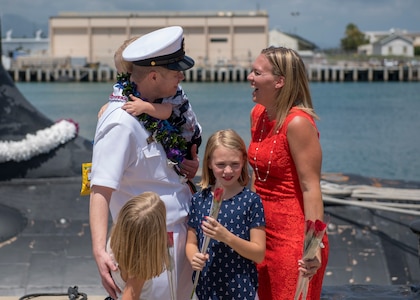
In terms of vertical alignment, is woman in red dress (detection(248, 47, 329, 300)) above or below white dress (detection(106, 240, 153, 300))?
above

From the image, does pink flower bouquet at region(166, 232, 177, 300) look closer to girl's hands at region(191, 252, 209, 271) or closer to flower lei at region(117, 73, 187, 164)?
girl's hands at region(191, 252, 209, 271)

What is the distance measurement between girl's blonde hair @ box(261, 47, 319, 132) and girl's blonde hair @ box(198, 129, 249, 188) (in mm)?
221

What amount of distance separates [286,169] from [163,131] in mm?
648

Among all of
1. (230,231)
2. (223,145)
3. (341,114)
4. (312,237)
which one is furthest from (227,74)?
(312,237)

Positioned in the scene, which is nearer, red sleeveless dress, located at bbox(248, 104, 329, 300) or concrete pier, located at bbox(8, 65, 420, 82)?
red sleeveless dress, located at bbox(248, 104, 329, 300)

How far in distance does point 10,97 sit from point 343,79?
82925 millimetres

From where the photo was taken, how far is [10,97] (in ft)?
29.8

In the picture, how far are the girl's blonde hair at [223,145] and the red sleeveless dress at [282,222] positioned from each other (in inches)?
5.2

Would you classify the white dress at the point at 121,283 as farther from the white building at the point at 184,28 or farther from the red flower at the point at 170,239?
the white building at the point at 184,28

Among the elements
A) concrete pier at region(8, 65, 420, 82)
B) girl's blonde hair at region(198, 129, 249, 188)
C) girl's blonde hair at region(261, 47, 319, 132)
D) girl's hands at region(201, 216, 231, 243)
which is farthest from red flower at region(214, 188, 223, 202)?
concrete pier at region(8, 65, 420, 82)

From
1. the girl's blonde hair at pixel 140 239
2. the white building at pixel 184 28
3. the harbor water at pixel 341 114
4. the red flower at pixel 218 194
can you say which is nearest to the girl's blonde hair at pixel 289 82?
the red flower at pixel 218 194

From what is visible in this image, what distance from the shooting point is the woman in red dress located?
3842 mm

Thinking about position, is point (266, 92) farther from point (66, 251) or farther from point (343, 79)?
point (343, 79)

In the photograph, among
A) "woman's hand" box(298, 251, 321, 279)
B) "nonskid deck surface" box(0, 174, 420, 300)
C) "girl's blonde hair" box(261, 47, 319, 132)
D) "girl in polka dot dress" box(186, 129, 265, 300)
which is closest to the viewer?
"woman's hand" box(298, 251, 321, 279)
